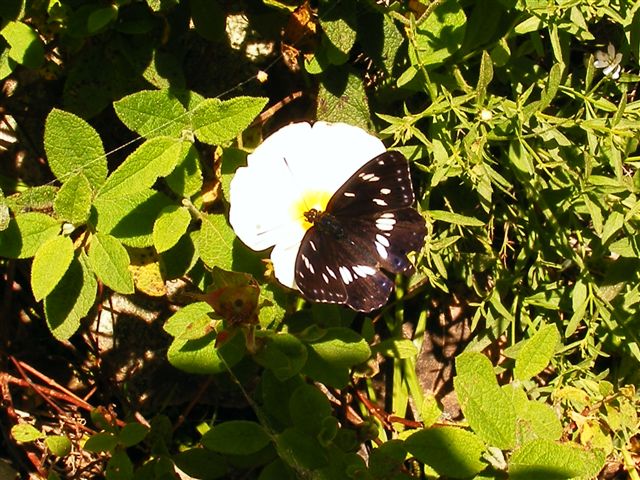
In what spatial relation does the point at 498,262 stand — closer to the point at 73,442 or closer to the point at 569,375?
the point at 569,375

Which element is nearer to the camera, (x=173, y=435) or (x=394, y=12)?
(x=394, y=12)

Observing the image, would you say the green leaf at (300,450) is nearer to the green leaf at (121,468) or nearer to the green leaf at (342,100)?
the green leaf at (121,468)

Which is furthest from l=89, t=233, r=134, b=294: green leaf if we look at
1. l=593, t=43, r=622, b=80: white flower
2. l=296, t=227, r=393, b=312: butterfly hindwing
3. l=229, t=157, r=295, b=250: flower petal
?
l=593, t=43, r=622, b=80: white flower

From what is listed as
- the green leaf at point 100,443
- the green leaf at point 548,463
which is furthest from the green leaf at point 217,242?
the green leaf at point 548,463

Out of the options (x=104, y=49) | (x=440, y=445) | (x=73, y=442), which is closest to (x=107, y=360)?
(x=73, y=442)

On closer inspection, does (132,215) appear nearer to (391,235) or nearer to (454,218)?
(391,235)

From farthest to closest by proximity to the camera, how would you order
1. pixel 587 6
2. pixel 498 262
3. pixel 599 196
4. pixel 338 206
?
pixel 498 262 → pixel 599 196 → pixel 587 6 → pixel 338 206
